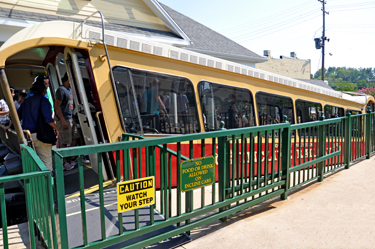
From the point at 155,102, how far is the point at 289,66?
Answer: 128 feet

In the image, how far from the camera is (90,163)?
545cm

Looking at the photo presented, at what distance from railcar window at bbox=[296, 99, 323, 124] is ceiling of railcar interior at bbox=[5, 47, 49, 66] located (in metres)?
6.10

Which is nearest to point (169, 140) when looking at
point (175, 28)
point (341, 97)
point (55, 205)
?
point (55, 205)

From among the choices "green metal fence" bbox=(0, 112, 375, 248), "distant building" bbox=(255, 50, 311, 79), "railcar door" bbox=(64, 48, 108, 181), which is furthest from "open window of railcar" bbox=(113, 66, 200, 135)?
"distant building" bbox=(255, 50, 311, 79)

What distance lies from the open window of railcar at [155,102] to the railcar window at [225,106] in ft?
0.92

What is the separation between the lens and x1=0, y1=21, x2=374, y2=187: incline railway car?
14.8ft

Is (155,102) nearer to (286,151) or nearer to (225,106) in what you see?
(225,106)

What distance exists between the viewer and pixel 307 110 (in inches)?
312

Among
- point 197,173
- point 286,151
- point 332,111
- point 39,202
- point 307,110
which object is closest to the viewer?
point 39,202

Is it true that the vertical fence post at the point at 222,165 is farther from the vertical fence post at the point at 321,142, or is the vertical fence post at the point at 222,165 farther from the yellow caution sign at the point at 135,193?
the vertical fence post at the point at 321,142

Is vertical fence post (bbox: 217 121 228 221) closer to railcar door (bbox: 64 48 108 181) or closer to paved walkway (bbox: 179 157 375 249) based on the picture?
paved walkway (bbox: 179 157 375 249)

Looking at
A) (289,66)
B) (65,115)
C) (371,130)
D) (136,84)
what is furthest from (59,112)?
(289,66)

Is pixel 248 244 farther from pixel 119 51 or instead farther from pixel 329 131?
pixel 119 51

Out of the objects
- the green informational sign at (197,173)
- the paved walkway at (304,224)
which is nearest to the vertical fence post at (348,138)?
the paved walkway at (304,224)
